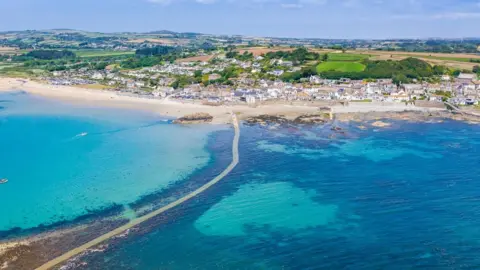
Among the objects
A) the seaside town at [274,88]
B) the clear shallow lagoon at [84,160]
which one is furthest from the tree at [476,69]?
the clear shallow lagoon at [84,160]

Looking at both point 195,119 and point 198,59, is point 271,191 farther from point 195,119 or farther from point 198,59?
point 198,59

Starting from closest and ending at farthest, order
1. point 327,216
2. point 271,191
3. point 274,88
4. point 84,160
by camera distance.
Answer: point 327,216, point 271,191, point 84,160, point 274,88

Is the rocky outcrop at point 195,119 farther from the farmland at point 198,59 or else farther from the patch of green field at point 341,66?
the farmland at point 198,59

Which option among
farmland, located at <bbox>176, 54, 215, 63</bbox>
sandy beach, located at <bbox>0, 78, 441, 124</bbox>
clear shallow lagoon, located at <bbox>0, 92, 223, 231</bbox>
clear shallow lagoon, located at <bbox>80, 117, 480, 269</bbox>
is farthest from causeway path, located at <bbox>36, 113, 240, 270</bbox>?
farmland, located at <bbox>176, 54, 215, 63</bbox>

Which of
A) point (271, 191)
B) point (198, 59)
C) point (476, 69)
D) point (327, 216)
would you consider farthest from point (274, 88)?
point (476, 69)

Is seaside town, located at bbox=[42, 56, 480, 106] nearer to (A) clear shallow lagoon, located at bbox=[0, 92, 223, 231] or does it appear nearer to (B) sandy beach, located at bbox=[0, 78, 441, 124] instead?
(B) sandy beach, located at bbox=[0, 78, 441, 124]

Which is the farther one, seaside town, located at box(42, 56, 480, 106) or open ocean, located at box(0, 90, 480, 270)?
seaside town, located at box(42, 56, 480, 106)
